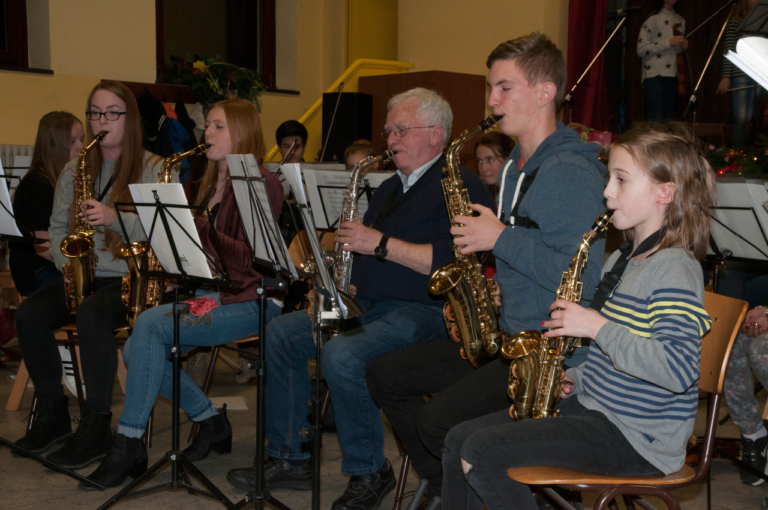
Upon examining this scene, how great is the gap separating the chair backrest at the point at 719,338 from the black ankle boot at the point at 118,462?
6.84 ft

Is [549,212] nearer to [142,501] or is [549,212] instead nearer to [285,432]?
[285,432]

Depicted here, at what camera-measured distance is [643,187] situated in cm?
186

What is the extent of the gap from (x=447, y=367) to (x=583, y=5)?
19.3 ft

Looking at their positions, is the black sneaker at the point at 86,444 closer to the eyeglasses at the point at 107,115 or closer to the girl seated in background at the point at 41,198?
the girl seated in background at the point at 41,198

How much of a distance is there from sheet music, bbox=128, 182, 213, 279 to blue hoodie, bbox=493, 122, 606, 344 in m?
0.98

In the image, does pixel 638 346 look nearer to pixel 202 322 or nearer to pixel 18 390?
pixel 202 322

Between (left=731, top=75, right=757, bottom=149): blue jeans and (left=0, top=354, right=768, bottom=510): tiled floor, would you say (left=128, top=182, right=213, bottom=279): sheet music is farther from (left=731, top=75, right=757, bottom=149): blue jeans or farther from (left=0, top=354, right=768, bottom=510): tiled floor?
(left=731, top=75, right=757, bottom=149): blue jeans

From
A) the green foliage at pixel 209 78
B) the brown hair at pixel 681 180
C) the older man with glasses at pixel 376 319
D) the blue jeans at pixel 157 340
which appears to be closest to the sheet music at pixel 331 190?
the older man with glasses at pixel 376 319

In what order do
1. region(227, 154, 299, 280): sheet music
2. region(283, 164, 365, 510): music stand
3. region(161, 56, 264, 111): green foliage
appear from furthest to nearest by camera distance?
region(161, 56, 264, 111): green foliage, region(227, 154, 299, 280): sheet music, region(283, 164, 365, 510): music stand

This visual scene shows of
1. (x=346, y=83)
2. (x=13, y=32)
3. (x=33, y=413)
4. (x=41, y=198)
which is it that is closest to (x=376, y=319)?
(x=33, y=413)

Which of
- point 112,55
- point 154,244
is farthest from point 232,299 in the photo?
point 112,55

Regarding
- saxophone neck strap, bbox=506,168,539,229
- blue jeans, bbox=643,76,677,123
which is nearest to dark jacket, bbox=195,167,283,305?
saxophone neck strap, bbox=506,168,539,229

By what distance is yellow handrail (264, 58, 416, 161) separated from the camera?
27.5ft

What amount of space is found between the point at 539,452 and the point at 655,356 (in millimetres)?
356
